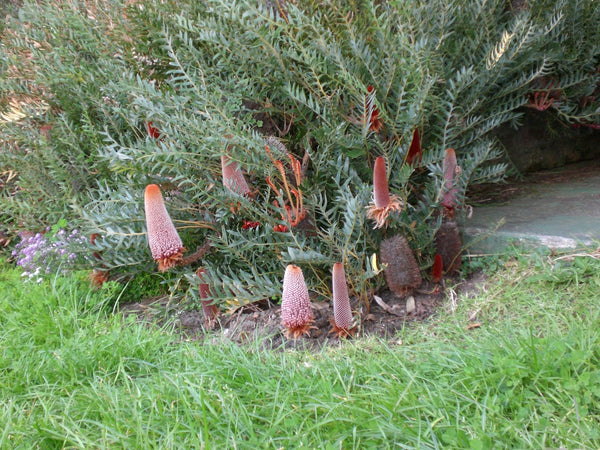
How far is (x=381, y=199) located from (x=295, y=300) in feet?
2.00

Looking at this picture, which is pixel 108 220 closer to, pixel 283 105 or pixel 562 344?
pixel 283 105

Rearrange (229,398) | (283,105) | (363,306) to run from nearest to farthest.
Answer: (229,398) < (363,306) < (283,105)

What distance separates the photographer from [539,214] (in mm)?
3209

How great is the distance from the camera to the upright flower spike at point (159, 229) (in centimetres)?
233

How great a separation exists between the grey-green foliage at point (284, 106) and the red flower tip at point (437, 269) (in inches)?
2.9

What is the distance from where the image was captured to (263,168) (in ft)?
8.55

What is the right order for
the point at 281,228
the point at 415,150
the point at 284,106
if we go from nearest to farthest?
1. the point at 281,228
2. the point at 415,150
3. the point at 284,106

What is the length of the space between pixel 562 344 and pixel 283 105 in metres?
2.01

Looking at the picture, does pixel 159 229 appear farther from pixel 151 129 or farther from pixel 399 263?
pixel 399 263

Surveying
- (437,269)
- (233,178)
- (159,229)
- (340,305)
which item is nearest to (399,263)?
(437,269)

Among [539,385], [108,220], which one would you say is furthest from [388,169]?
[108,220]

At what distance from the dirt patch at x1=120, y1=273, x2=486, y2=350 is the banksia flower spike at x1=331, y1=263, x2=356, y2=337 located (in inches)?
2.4

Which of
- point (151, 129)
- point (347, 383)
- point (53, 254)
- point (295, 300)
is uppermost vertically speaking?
point (151, 129)

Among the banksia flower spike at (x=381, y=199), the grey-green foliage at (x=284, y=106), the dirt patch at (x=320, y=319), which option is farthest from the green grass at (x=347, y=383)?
the banksia flower spike at (x=381, y=199)
